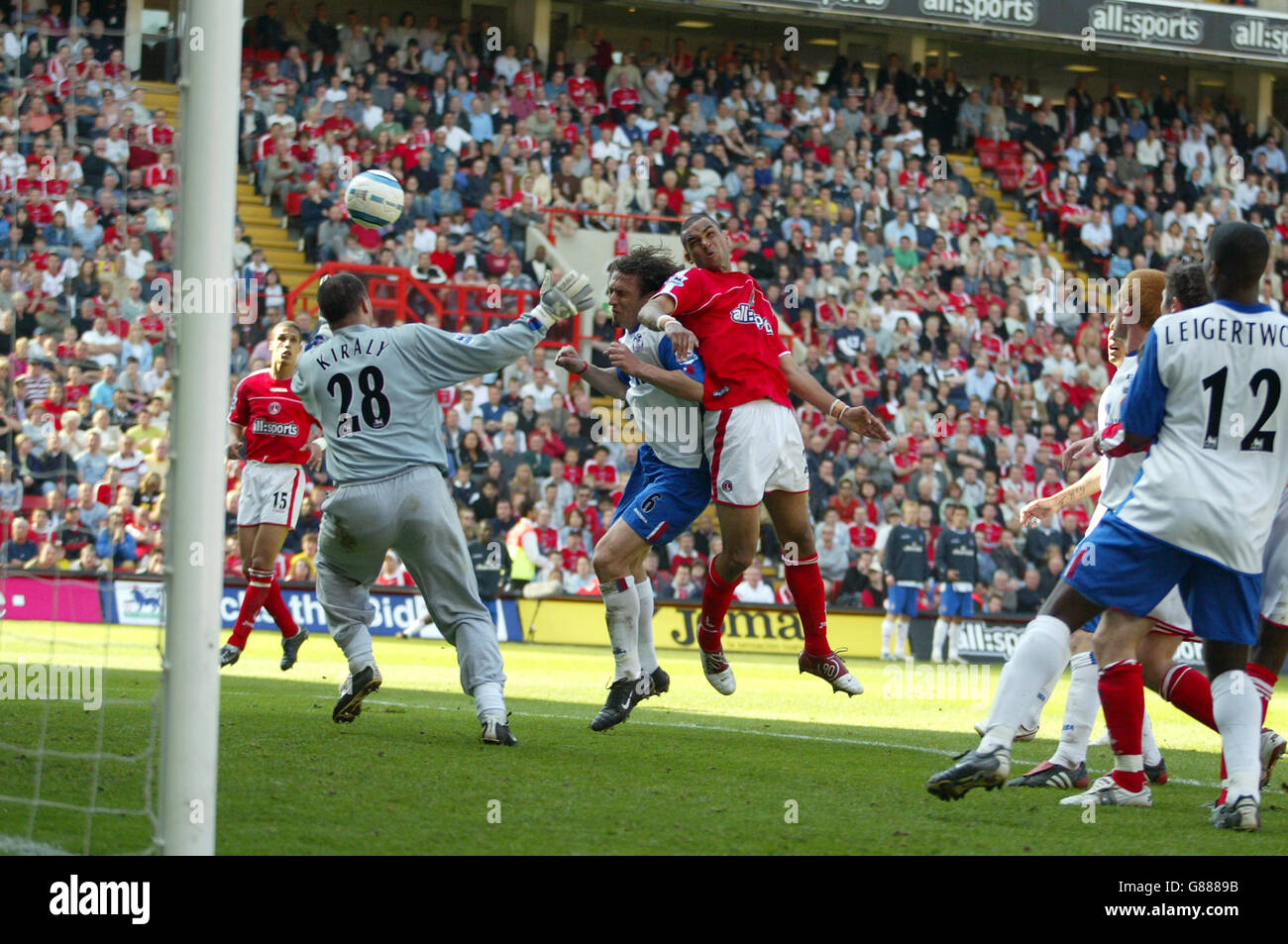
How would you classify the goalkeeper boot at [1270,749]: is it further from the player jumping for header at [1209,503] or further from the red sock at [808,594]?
the red sock at [808,594]

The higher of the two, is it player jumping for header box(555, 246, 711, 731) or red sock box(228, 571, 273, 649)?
player jumping for header box(555, 246, 711, 731)

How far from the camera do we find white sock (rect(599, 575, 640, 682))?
8.48 meters

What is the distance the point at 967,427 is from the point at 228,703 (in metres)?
15.5

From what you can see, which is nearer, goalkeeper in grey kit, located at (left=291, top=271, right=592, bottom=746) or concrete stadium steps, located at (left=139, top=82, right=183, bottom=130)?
concrete stadium steps, located at (left=139, top=82, right=183, bottom=130)

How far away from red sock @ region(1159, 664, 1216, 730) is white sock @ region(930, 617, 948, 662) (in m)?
12.7

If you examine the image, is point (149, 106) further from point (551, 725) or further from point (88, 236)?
point (551, 725)

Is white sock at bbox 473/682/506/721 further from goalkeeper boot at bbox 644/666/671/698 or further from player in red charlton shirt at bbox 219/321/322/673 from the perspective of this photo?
player in red charlton shirt at bbox 219/321/322/673

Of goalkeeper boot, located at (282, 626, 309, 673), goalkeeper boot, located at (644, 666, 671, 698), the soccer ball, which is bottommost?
goalkeeper boot, located at (282, 626, 309, 673)

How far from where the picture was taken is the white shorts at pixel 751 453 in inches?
340

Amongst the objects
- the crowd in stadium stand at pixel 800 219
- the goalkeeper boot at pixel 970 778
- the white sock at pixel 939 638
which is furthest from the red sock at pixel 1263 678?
the crowd in stadium stand at pixel 800 219

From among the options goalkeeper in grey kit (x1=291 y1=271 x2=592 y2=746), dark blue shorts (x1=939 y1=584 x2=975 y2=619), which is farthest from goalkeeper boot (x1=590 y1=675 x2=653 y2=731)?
dark blue shorts (x1=939 y1=584 x2=975 y2=619)

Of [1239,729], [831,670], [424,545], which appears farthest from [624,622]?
[1239,729]

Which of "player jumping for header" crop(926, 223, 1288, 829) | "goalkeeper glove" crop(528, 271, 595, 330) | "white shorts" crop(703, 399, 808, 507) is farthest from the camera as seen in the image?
"white shorts" crop(703, 399, 808, 507)

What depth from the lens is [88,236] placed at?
823cm
